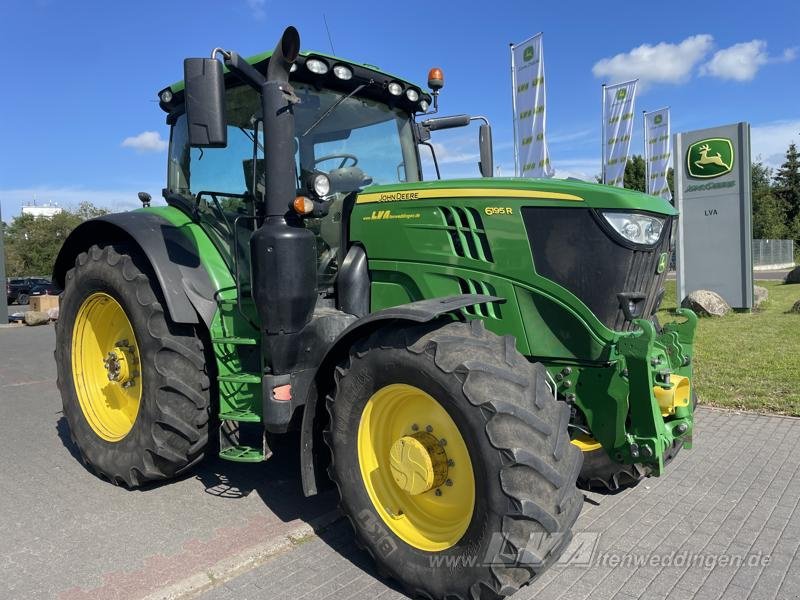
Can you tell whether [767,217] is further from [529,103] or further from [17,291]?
[17,291]

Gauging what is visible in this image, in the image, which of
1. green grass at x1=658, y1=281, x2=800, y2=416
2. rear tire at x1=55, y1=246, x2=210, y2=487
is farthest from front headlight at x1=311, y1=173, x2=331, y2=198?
green grass at x1=658, y1=281, x2=800, y2=416

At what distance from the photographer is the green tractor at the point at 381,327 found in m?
2.57

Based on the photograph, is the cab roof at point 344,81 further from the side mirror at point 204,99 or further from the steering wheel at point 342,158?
the side mirror at point 204,99

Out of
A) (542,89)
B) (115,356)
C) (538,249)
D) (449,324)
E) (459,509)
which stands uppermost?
(542,89)

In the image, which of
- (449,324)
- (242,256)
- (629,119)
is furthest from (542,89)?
(449,324)

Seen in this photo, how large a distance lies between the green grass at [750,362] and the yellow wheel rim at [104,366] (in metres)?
3.88

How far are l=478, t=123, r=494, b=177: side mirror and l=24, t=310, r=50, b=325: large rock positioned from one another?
17.2m

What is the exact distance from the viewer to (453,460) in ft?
9.01

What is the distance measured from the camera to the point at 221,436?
3.76m

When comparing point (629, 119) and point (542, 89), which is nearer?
point (542, 89)

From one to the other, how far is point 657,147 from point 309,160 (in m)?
20.9

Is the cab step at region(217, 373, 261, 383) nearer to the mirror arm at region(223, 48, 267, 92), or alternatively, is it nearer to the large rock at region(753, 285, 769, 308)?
the mirror arm at region(223, 48, 267, 92)

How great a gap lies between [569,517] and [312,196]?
2093 millimetres

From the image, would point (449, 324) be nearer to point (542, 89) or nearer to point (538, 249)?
point (538, 249)
